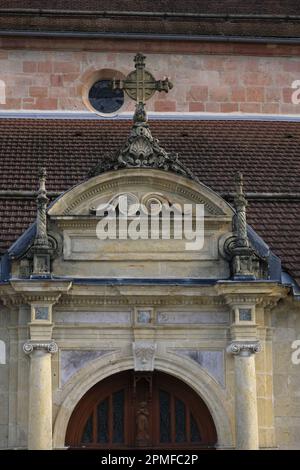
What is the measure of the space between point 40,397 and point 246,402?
2.67m

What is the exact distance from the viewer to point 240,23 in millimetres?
20766

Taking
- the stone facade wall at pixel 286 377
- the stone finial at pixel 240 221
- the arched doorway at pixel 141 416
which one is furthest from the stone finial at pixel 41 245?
the stone facade wall at pixel 286 377

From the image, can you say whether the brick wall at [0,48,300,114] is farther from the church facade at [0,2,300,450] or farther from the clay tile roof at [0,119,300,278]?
the church facade at [0,2,300,450]

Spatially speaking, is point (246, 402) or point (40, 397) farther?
point (246, 402)

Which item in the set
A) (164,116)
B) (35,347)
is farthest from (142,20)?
(35,347)

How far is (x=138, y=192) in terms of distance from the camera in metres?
14.6

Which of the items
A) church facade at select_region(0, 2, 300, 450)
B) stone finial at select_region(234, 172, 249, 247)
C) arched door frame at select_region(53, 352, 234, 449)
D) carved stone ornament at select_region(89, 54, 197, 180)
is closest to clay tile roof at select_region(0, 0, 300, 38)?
carved stone ornament at select_region(89, 54, 197, 180)

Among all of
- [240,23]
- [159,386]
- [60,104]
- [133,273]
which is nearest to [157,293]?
[133,273]

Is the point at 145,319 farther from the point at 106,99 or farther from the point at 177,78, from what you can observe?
the point at 177,78

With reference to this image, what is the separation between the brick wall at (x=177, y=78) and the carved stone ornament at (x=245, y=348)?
745 centimetres

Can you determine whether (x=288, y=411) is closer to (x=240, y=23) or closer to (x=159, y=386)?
(x=159, y=386)

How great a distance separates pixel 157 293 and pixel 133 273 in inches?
18.6

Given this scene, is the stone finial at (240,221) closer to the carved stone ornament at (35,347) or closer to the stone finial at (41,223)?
the stone finial at (41,223)
